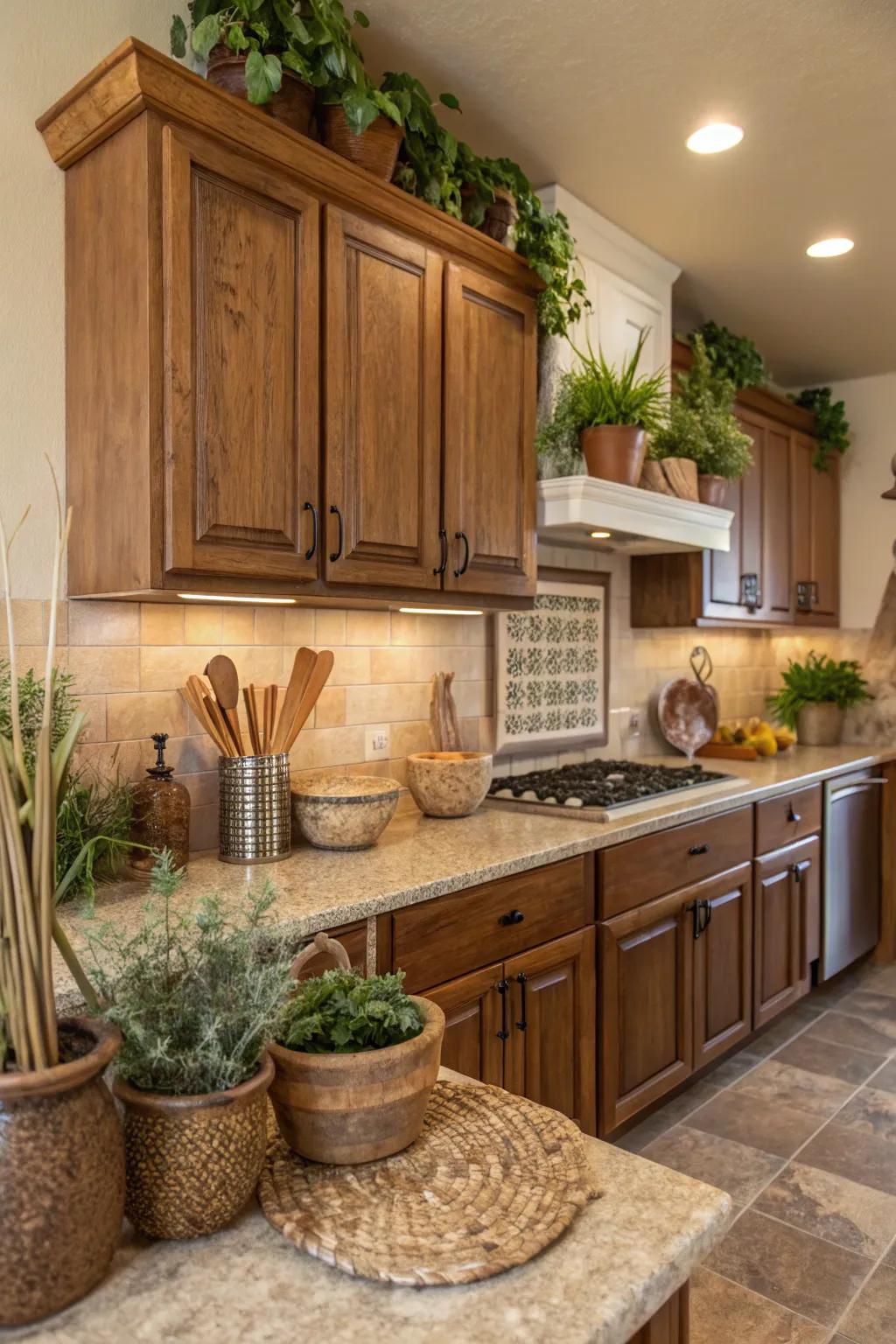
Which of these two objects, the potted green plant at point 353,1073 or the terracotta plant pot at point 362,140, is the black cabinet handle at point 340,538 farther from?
the potted green plant at point 353,1073

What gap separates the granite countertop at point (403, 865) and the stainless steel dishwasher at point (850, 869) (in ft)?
3.21

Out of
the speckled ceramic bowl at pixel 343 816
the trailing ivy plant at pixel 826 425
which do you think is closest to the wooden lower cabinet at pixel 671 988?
the speckled ceramic bowl at pixel 343 816

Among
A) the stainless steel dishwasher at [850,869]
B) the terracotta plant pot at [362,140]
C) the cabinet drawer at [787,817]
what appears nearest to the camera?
the terracotta plant pot at [362,140]

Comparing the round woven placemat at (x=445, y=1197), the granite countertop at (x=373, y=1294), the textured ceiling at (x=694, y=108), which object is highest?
the textured ceiling at (x=694, y=108)

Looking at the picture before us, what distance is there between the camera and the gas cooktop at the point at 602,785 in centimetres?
271

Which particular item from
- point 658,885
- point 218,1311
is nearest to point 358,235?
point 658,885

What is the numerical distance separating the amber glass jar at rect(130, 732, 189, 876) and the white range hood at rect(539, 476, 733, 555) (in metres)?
1.33

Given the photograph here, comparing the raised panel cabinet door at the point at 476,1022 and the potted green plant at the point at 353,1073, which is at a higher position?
the potted green plant at the point at 353,1073

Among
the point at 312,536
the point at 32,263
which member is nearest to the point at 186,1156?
the point at 312,536

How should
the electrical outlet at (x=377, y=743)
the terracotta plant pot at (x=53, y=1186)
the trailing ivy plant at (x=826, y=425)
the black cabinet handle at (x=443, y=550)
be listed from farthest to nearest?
the trailing ivy plant at (x=826, y=425)
the electrical outlet at (x=377, y=743)
the black cabinet handle at (x=443, y=550)
the terracotta plant pot at (x=53, y=1186)

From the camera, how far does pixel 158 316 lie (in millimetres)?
1805

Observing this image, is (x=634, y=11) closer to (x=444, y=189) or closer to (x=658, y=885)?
(x=444, y=189)

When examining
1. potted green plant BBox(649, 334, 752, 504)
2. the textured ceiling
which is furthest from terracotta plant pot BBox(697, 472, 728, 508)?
the textured ceiling

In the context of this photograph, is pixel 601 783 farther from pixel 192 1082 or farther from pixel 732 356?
pixel 192 1082
